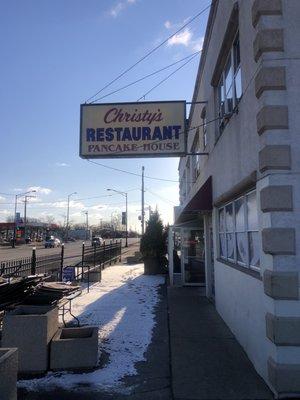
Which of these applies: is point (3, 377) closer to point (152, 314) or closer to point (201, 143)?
point (152, 314)

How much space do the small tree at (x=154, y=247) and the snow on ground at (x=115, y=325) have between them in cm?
294

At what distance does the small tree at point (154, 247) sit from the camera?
20750 mm

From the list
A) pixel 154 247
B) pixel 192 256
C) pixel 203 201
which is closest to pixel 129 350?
pixel 203 201

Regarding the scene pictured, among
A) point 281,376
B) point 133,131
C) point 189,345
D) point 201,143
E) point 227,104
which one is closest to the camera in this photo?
point 281,376

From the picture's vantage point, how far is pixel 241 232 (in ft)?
25.6

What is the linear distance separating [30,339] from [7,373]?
2.72 metres

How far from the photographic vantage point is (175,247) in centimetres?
1912

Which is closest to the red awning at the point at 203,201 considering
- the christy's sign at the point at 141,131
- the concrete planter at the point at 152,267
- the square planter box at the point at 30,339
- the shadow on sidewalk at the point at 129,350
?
the christy's sign at the point at 141,131

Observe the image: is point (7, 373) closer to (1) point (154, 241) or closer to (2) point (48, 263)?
(2) point (48, 263)

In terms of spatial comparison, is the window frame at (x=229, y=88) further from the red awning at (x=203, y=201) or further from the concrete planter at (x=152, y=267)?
the concrete planter at (x=152, y=267)

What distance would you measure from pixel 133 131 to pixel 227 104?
2493 mm

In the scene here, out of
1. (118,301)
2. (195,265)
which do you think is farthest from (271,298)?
(195,265)

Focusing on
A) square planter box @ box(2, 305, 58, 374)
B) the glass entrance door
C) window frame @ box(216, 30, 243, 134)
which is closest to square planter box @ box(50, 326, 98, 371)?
square planter box @ box(2, 305, 58, 374)

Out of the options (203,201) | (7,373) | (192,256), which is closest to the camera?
(7,373)
